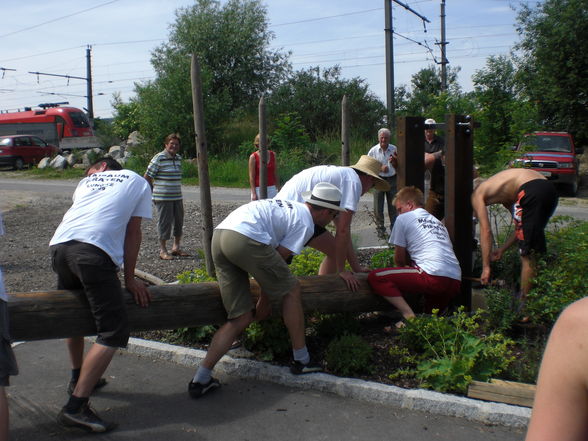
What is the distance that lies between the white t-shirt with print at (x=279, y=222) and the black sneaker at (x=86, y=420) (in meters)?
1.43

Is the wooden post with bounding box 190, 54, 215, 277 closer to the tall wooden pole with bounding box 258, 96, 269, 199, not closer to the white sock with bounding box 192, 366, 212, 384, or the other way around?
the tall wooden pole with bounding box 258, 96, 269, 199

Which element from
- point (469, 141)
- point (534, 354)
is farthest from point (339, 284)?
point (469, 141)

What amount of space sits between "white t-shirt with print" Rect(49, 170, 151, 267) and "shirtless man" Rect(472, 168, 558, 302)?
3000 mm

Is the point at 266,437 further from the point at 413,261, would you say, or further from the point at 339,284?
the point at 413,261

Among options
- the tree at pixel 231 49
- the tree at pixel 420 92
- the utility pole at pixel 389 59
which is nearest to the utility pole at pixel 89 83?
the tree at pixel 231 49

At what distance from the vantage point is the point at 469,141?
571 centimetres

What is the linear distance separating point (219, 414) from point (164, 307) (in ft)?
2.86

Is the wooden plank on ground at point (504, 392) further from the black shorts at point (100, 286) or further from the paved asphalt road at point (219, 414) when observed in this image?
the black shorts at point (100, 286)

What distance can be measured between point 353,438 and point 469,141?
318cm

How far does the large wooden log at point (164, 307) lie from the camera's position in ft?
13.1

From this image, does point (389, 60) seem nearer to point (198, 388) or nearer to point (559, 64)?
point (559, 64)

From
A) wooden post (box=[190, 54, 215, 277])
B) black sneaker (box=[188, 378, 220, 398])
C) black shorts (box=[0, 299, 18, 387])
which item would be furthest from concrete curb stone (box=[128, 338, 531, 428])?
black shorts (box=[0, 299, 18, 387])

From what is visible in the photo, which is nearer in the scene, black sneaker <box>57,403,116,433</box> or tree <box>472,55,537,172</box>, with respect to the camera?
black sneaker <box>57,403,116,433</box>

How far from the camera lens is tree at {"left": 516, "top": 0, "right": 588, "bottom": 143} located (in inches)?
867
